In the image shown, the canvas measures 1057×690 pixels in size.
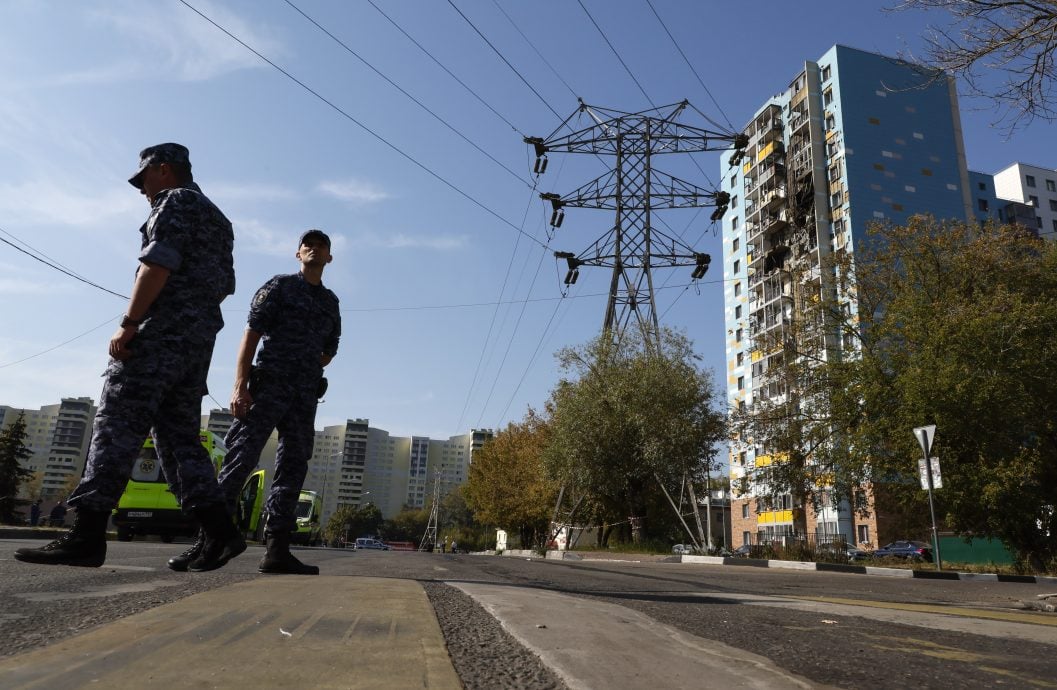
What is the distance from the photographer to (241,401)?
369 cm

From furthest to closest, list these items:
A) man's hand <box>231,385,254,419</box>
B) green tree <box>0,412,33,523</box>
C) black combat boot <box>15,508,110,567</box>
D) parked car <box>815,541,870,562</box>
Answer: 1. green tree <box>0,412,33,523</box>
2. parked car <box>815,541,870,562</box>
3. man's hand <box>231,385,254,419</box>
4. black combat boot <box>15,508,110,567</box>

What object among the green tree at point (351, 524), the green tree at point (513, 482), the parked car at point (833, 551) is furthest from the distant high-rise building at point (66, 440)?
the parked car at point (833, 551)

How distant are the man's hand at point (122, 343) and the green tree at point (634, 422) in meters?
20.4

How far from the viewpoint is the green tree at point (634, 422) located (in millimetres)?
22484

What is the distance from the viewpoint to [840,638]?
8.68 feet

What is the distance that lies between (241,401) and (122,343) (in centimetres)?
94

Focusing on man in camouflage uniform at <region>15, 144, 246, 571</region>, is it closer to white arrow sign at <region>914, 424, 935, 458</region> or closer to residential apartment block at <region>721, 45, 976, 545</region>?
white arrow sign at <region>914, 424, 935, 458</region>

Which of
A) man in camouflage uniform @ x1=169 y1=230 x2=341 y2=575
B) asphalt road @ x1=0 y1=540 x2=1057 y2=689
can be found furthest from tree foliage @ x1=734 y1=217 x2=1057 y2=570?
man in camouflage uniform @ x1=169 y1=230 x2=341 y2=575

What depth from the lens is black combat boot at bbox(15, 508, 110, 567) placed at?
9.17ft

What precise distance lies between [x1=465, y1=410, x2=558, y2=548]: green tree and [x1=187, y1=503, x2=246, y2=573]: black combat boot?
30.4 meters

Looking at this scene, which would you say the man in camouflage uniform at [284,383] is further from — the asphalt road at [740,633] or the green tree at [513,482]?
the green tree at [513,482]

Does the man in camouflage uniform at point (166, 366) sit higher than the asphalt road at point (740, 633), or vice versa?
the man in camouflage uniform at point (166, 366)

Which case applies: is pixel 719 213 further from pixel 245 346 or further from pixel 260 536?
pixel 245 346

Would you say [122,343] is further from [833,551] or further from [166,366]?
[833,551]
